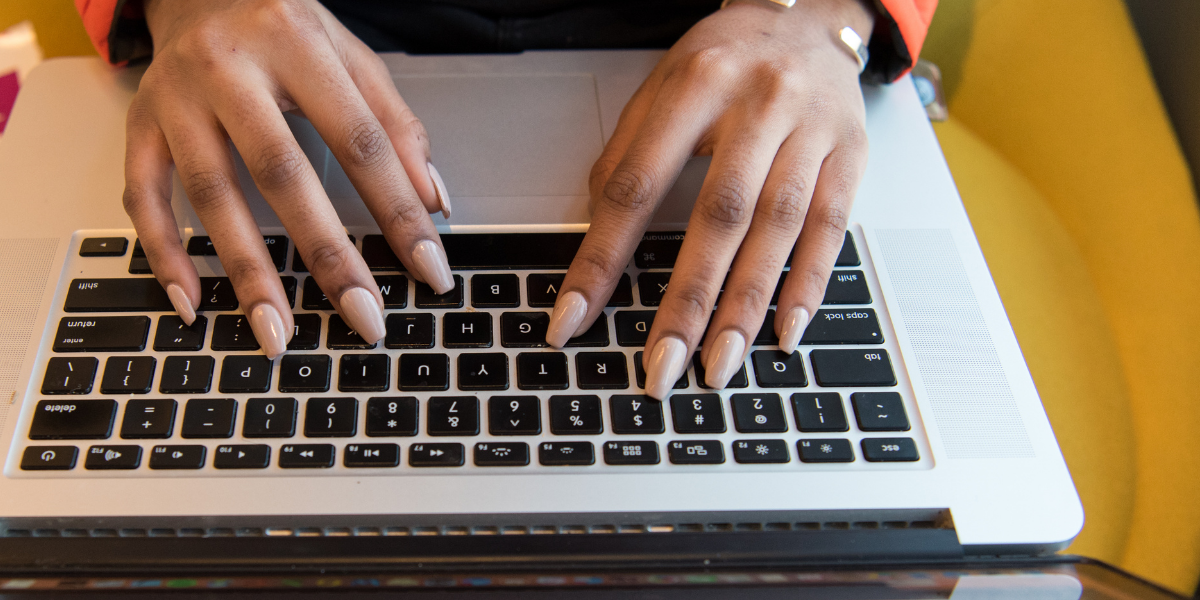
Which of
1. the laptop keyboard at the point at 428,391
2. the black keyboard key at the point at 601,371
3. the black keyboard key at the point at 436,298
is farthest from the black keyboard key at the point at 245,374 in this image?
the black keyboard key at the point at 601,371

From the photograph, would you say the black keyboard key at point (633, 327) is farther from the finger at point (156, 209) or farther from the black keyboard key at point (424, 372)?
the finger at point (156, 209)

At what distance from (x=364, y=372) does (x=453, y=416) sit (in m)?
0.07

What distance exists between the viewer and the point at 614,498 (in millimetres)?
430

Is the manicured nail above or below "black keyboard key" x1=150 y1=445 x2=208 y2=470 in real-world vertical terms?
above

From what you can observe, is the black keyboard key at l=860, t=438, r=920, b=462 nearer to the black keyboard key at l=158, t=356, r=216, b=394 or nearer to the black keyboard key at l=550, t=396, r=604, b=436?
the black keyboard key at l=550, t=396, r=604, b=436

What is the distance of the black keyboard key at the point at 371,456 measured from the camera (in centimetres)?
43

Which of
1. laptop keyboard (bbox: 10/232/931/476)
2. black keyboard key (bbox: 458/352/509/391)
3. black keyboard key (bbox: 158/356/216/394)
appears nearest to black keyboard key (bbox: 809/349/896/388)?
laptop keyboard (bbox: 10/232/931/476)

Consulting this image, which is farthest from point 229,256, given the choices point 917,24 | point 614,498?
point 917,24

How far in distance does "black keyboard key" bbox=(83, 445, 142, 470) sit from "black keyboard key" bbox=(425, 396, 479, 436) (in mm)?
187

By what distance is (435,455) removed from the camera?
17.2 inches

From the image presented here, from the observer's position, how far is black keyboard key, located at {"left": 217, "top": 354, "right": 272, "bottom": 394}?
1.50ft

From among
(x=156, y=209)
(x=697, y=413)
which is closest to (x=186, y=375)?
(x=156, y=209)

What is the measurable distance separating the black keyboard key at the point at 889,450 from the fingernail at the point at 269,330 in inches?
16.2

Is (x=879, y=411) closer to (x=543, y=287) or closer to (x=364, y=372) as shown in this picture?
(x=543, y=287)
